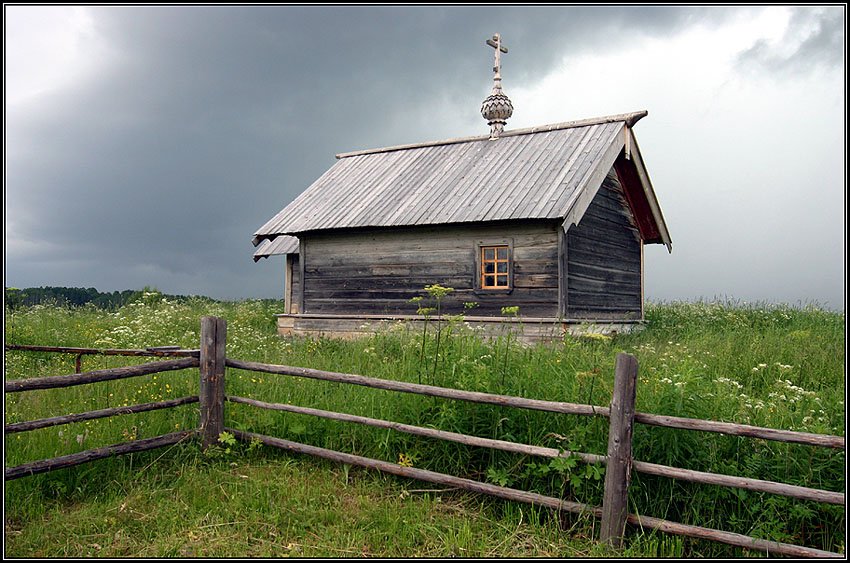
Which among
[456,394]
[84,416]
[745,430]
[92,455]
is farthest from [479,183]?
[745,430]

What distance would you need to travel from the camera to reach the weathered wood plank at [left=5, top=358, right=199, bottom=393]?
5.95 m

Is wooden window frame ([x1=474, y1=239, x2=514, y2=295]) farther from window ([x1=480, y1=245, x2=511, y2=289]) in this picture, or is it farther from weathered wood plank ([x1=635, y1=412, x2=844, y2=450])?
weathered wood plank ([x1=635, y1=412, x2=844, y2=450])

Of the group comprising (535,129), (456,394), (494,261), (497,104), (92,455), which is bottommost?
(92,455)

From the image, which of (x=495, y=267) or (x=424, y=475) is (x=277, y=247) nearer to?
(x=495, y=267)

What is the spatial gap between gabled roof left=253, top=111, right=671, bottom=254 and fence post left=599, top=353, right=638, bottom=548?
8.24m

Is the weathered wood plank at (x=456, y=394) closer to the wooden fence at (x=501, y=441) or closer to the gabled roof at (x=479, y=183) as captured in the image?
the wooden fence at (x=501, y=441)

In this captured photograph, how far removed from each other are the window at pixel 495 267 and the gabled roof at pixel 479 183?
0.96m

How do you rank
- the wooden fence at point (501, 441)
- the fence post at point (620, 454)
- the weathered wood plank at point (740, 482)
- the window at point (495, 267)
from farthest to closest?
1. the window at point (495, 267)
2. the fence post at point (620, 454)
3. the wooden fence at point (501, 441)
4. the weathered wood plank at point (740, 482)

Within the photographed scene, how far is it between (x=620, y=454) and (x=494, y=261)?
9840 millimetres

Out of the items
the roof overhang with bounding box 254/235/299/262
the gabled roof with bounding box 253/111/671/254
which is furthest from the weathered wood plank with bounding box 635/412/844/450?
the roof overhang with bounding box 254/235/299/262

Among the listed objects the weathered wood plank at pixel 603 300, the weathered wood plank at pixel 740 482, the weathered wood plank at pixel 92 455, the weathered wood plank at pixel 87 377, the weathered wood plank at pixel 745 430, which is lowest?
the weathered wood plank at pixel 92 455

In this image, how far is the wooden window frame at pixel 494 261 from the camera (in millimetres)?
14705

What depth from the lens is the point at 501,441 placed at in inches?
237

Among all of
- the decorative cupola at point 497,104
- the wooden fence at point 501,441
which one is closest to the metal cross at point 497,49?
the decorative cupola at point 497,104
